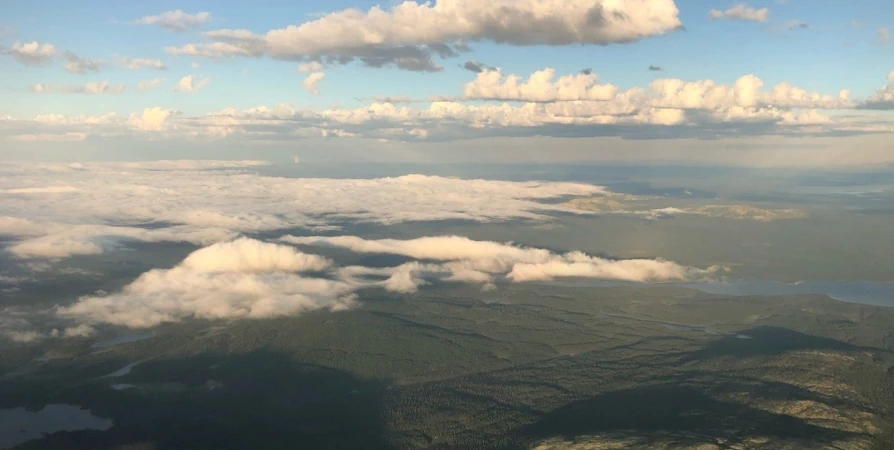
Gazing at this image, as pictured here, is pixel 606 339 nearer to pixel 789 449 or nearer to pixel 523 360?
pixel 523 360

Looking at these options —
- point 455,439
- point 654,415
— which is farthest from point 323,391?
point 654,415

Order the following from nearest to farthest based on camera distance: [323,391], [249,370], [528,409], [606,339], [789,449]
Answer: [789,449] < [528,409] < [323,391] < [249,370] < [606,339]

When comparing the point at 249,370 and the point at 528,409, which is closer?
the point at 528,409

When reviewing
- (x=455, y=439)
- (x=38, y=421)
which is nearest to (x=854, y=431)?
(x=455, y=439)

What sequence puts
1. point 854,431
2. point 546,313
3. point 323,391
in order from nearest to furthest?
point 854,431
point 323,391
point 546,313

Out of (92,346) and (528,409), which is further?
(92,346)

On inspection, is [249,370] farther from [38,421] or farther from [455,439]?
[455,439]

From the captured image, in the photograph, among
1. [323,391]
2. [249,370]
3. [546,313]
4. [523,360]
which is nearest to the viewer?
[323,391]

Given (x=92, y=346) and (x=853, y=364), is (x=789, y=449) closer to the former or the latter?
(x=853, y=364)

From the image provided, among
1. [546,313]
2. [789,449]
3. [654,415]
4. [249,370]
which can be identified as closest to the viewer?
[789,449]
